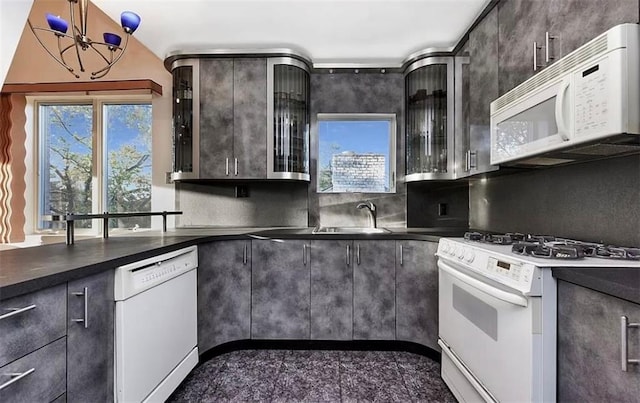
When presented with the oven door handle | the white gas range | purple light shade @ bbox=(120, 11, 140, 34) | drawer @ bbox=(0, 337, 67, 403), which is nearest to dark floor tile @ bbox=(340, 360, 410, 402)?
the white gas range

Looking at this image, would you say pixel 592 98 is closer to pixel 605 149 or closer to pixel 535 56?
pixel 605 149

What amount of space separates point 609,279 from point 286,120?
2.31 meters

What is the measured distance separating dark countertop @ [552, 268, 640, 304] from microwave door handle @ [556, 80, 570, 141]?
0.54m

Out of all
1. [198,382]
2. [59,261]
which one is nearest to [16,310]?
[59,261]

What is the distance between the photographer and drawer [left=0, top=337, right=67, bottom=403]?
2.76ft

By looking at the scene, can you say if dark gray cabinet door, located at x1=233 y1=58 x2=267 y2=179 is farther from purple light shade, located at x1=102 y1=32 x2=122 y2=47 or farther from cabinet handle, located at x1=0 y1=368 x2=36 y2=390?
cabinet handle, located at x1=0 y1=368 x2=36 y2=390

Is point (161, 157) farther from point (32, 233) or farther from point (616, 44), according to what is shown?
point (616, 44)

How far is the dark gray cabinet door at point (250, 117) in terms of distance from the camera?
8.77 ft

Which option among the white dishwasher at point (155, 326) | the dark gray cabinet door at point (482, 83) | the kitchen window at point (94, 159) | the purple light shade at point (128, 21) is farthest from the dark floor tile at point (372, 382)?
the purple light shade at point (128, 21)

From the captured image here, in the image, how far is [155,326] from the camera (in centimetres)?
153

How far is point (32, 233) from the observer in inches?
128

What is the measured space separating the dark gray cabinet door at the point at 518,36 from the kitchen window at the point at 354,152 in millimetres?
1197

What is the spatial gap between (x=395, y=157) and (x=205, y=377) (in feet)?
7.42

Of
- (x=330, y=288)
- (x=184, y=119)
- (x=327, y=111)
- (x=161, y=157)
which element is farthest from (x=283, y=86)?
(x=330, y=288)
